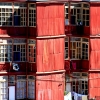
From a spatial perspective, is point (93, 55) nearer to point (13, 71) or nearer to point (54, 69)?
point (54, 69)

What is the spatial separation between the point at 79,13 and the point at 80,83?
3.91 m

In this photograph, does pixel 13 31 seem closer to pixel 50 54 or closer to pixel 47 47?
pixel 47 47

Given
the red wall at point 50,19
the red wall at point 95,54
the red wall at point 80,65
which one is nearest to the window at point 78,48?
the red wall at point 80,65

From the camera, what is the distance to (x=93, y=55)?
32.9 metres

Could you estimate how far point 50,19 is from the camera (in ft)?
105

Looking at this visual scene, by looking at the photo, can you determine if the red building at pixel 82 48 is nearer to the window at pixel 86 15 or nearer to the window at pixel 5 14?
the window at pixel 86 15

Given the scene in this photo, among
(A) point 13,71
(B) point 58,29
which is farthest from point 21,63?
(B) point 58,29

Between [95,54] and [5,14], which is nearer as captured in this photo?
[5,14]

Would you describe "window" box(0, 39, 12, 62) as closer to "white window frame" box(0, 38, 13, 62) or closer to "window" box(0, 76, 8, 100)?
"white window frame" box(0, 38, 13, 62)

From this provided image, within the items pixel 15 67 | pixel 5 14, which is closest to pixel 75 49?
pixel 15 67

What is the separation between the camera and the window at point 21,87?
3269 centimetres

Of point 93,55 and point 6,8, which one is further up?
point 6,8

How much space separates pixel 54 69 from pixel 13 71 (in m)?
2.22

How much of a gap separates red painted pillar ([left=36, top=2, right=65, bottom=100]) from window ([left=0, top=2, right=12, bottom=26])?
1.67 meters
